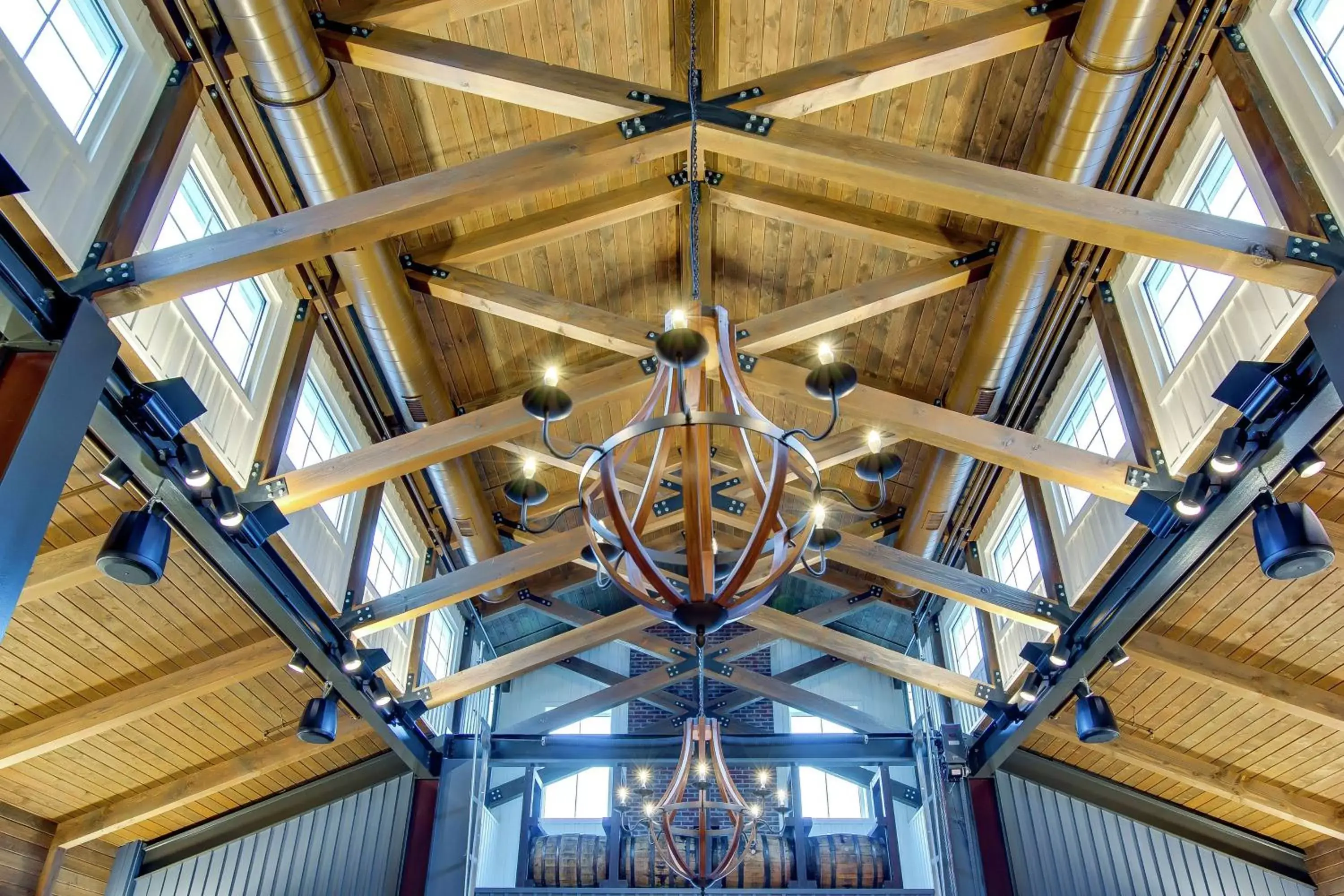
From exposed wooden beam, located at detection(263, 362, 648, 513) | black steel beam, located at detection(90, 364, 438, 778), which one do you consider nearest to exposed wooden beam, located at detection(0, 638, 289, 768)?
black steel beam, located at detection(90, 364, 438, 778)

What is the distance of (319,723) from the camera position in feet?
24.1

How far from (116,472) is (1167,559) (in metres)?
6.38

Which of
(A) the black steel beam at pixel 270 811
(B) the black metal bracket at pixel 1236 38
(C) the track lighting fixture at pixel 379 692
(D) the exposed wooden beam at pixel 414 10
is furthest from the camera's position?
(A) the black steel beam at pixel 270 811

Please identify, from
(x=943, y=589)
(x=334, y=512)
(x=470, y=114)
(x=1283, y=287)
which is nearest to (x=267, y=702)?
(x=334, y=512)

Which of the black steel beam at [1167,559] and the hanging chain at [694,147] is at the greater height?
the hanging chain at [694,147]

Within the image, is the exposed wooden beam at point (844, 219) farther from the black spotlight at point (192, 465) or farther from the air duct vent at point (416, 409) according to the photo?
the black spotlight at point (192, 465)

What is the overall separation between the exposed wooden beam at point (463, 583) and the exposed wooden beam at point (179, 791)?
1.85 meters

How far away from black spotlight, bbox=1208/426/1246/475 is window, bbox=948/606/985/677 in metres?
5.08

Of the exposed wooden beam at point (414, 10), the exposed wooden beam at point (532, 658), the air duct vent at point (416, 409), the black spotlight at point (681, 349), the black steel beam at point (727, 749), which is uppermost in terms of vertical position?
the exposed wooden beam at point (414, 10)

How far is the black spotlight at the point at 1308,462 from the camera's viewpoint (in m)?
4.79

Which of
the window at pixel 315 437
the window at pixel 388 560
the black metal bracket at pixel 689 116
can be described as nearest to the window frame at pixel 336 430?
the window at pixel 315 437

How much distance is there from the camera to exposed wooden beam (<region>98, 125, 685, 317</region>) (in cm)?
469

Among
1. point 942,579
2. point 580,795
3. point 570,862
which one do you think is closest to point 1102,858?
point 942,579

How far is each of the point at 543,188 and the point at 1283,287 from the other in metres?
3.96
